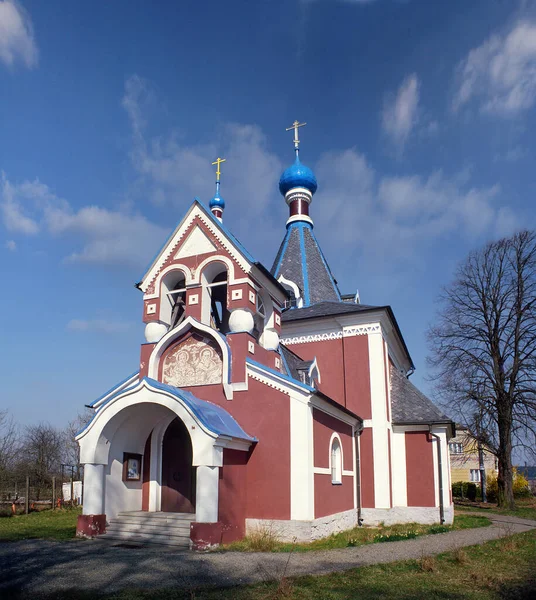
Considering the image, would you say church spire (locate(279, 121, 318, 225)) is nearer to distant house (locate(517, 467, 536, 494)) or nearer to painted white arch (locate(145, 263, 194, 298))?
painted white arch (locate(145, 263, 194, 298))

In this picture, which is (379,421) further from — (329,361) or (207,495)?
(207,495)

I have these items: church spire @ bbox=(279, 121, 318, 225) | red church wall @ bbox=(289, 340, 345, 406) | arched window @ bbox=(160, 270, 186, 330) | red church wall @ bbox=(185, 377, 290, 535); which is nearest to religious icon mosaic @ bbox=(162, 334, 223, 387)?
red church wall @ bbox=(185, 377, 290, 535)

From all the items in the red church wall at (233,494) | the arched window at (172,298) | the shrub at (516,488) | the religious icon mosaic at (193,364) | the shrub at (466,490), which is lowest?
the shrub at (466,490)

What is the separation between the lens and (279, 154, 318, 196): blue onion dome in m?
22.6

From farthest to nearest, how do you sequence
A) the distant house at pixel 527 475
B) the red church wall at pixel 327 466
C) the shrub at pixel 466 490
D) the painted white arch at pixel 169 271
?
the distant house at pixel 527 475, the shrub at pixel 466 490, the painted white arch at pixel 169 271, the red church wall at pixel 327 466

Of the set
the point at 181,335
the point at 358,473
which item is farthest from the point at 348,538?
the point at 181,335

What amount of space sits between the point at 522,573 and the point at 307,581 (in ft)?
10.7

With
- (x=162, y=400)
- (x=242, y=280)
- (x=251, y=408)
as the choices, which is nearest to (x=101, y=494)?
(x=162, y=400)

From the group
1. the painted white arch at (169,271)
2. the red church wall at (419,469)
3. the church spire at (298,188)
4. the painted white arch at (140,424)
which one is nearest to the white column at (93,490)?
the painted white arch at (140,424)

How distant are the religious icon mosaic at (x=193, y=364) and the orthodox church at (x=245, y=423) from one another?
0.03 meters

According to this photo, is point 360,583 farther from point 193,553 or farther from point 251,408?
point 251,408

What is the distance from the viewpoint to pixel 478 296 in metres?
24.0

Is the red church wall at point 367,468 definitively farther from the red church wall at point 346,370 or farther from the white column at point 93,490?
the white column at point 93,490

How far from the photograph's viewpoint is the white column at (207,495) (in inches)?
398
